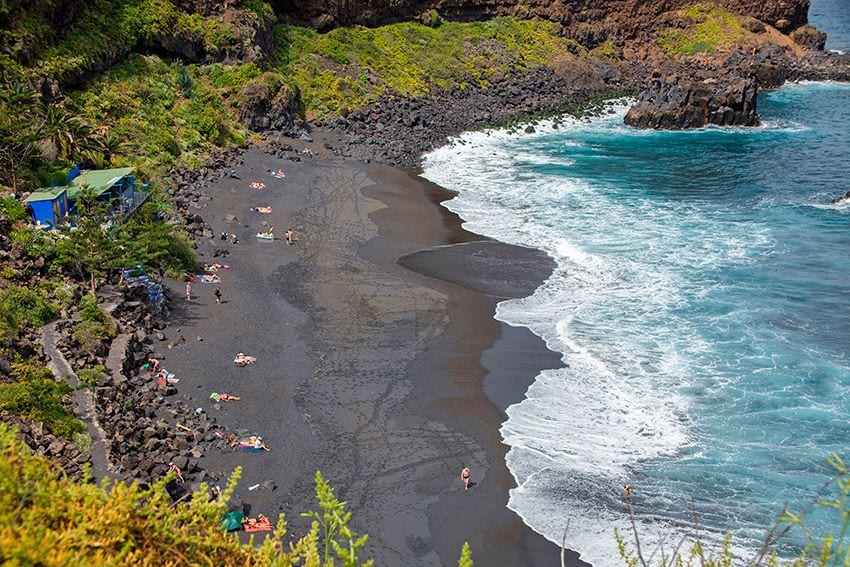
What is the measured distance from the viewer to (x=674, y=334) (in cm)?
3084

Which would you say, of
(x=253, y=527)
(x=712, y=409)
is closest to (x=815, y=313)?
(x=712, y=409)

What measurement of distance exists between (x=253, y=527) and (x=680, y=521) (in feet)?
39.6

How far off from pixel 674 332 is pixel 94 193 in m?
26.7

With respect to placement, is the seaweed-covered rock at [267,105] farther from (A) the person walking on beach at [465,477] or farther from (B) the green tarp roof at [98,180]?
(A) the person walking on beach at [465,477]

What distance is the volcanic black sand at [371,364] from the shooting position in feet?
67.1

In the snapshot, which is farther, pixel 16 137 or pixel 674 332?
pixel 16 137

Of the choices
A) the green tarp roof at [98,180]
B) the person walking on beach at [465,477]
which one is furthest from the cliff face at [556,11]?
the person walking on beach at [465,477]

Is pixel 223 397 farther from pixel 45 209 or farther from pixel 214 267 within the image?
pixel 45 209

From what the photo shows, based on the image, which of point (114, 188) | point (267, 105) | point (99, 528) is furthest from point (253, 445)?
point (267, 105)

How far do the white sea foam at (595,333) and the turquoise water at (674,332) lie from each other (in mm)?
84

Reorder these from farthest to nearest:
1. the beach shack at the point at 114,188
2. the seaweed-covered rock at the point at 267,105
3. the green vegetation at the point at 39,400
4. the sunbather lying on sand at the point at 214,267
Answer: the seaweed-covered rock at the point at 267,105 < the sunbather lying on sand at the point at 214,267 < the beach shack at the point at 114,188 < the green vegetation at the point at 39,400

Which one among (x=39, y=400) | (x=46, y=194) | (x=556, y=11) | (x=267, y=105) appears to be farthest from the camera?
(x=556, y=11)

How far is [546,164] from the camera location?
5831 cm

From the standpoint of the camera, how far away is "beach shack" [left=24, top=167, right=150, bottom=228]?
31078 mm
